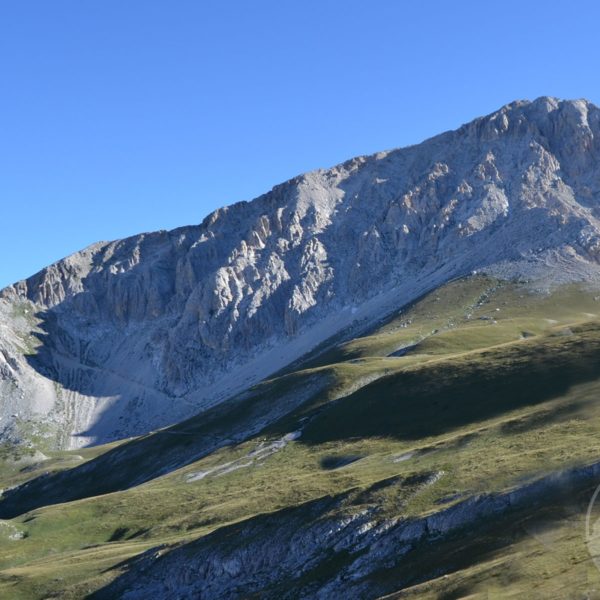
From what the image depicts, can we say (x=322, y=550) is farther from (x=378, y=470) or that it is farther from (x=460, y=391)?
(x=460, y=391)

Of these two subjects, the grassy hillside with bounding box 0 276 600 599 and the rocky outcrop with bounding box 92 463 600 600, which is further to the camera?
the rocky outcrop with bounding box 92 463 600 600

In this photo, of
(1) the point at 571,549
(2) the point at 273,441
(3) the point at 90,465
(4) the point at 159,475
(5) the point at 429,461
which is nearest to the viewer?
(1) the point at 571,549

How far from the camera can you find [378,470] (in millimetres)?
90875

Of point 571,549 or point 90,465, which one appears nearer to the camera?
point 571,549

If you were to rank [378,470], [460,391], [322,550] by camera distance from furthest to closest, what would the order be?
1. [460,391]
2. [378,470]
3. [322,550]

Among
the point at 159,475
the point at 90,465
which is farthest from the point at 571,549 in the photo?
the point at 90,465

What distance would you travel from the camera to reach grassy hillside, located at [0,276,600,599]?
5428cm

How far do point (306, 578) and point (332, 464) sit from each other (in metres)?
48.6

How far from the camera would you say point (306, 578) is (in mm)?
64688

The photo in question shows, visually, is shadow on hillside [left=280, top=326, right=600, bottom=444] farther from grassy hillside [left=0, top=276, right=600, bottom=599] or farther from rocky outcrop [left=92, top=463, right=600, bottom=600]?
rocky outcrop [left=92, top=463, right=600, bottom=600]

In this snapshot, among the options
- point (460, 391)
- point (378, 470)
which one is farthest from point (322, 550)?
point (460, 391)

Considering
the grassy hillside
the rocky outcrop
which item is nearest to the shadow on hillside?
the grassy hillside

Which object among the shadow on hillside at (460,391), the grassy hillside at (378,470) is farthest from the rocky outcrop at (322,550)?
the shadow on hillside at (460,391)

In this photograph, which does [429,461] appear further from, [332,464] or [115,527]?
[115,527]
